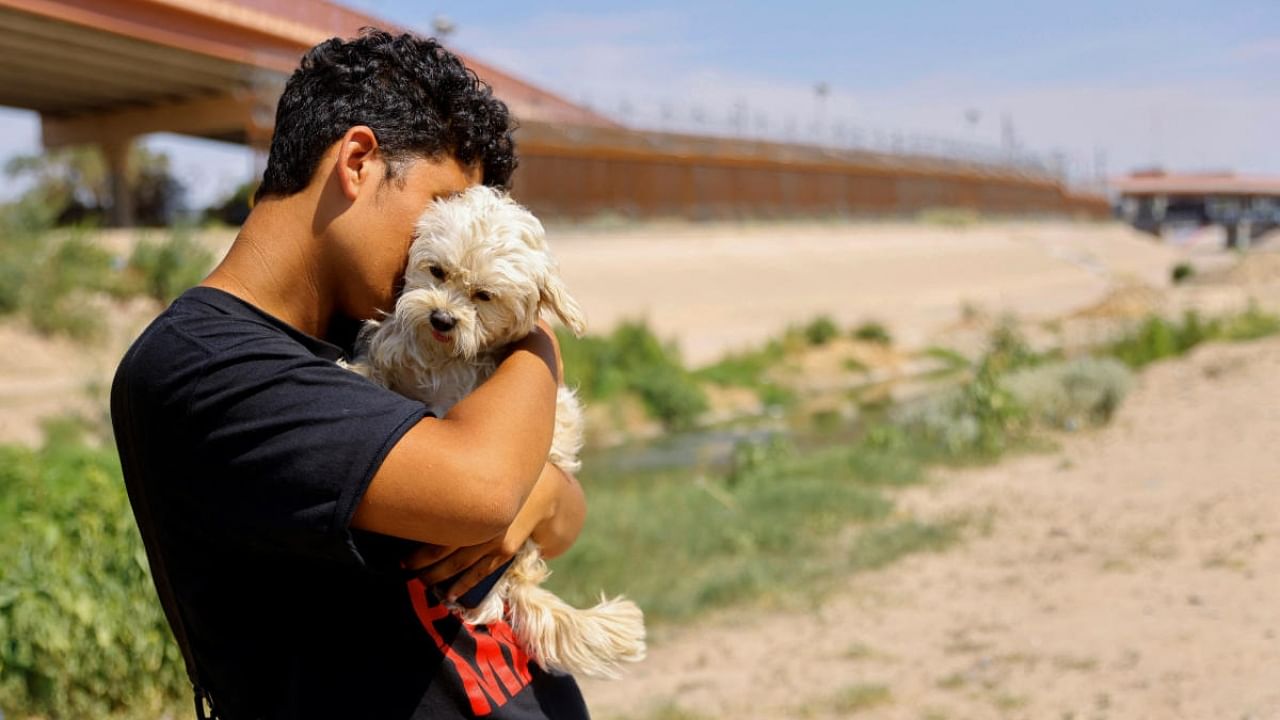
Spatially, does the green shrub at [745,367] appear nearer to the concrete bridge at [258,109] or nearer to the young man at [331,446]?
the concrete bridge at [258,109]

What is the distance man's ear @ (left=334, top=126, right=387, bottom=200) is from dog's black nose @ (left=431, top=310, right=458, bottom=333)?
0.29 metres

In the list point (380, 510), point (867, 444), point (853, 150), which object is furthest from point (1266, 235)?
point (380, 510)

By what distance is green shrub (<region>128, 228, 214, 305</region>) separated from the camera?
2072cm

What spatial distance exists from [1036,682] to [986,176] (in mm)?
64468

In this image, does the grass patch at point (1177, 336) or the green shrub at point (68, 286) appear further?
the grass patch at point (1177, 336)

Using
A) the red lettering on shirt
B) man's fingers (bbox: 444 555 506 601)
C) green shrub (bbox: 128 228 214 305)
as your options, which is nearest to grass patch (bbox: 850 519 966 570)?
the red lettering on shirt

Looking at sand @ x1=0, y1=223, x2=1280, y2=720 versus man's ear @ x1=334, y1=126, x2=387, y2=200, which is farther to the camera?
sand @ x1=0, y1=223, x2=1280, y2=720

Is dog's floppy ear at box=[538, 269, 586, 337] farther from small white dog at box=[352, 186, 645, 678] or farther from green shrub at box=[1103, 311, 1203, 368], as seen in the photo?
green shrub at box=[1103, 311, 1203, 368]

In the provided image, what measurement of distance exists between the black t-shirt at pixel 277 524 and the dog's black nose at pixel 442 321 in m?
0.21

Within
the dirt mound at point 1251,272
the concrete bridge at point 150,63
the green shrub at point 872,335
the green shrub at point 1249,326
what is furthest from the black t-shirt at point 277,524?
the dirt mound at point 1251,272

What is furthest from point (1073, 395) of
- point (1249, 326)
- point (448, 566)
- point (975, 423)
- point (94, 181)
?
point (94, 181)

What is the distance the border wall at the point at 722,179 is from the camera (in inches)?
1415

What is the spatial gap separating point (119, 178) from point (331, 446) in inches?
1191

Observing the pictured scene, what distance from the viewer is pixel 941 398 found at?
1622 centimetres
